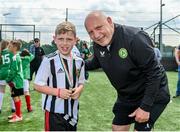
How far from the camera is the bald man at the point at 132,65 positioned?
13.3ft

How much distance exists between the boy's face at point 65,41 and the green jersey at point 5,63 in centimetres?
429

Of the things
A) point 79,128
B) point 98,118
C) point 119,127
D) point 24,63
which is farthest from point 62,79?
point 24,63

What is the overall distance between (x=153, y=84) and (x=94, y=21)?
2.70 feet

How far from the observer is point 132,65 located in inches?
165

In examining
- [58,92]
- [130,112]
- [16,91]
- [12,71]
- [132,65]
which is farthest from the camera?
[16,91]

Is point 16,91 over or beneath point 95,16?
beneath

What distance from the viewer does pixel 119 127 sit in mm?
4863

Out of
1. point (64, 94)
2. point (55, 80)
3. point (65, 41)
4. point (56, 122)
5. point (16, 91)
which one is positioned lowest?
point (16, 91)

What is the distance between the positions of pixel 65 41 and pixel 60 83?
45 centimetres

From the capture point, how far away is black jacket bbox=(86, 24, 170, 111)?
4.06 meters

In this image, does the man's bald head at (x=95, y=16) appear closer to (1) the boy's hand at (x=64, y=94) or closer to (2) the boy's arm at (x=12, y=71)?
(1) the boy's hand at (x=64, y=94)

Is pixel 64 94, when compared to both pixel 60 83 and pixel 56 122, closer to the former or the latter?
pixel 60 83

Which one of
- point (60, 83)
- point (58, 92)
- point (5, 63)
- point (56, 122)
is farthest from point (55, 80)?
point (5, 63)

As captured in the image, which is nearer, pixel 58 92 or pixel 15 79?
pixel 58 92
